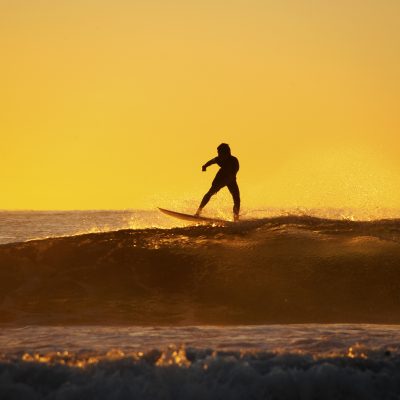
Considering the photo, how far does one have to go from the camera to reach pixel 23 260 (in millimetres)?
14852

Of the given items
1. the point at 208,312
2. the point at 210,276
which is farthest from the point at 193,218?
the point at 208,312

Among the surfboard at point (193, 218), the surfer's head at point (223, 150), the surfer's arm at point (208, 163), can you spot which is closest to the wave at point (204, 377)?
the surfboard at point (193, 218)

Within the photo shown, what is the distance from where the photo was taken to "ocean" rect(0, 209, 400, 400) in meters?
7.48

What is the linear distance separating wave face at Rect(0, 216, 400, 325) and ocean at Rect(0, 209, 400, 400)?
0.10 ft

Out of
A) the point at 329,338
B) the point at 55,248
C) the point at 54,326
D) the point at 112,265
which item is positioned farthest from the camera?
the point at 55,248

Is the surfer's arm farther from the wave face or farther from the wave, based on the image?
the wave

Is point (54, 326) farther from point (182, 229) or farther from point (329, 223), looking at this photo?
point (329, 223)

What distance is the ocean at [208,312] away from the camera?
7484 mm

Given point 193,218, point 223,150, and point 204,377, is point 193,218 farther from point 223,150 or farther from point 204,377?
point 204,377

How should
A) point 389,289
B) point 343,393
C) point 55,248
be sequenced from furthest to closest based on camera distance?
point 55,248 < point 389,289 < point 343,393

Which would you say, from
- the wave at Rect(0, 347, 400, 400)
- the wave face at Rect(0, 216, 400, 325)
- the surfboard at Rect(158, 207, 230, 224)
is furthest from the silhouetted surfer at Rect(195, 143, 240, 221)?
the wave at Rect(0, 347, 400, 400)

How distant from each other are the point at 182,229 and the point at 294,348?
814cm

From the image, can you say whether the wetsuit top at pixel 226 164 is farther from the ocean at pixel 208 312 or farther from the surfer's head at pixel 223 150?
the ocean at pixel 208 312

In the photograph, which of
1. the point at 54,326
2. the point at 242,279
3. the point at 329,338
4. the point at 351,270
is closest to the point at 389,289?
the point at 351,270
